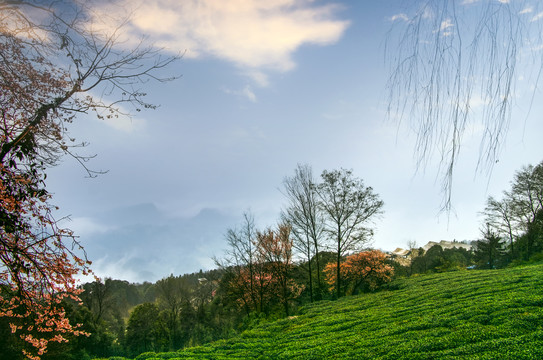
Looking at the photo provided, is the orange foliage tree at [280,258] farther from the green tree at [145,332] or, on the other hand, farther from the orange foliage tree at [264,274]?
the green tree at [145,332]

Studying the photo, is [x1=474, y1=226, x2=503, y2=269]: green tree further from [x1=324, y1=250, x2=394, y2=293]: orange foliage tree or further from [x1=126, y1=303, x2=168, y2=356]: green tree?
[x1=126, y1=303, x2=168, y2=356]: green tree

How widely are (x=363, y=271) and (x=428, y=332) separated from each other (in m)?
17.6

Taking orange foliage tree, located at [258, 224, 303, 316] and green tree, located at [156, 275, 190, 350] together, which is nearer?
orange foliage tree, located at [258, 224, 303, 316]

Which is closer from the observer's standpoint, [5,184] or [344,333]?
[5,184]

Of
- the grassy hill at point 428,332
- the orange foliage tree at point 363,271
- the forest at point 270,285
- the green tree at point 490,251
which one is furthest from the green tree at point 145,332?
the green tree at point 490,251

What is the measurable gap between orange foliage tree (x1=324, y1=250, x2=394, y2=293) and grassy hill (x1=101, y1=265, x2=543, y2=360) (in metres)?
9.82

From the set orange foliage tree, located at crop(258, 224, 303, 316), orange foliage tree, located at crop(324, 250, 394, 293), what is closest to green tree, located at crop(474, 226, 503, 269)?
orange foliage tree, located at crop(324, 250, 394, 293)

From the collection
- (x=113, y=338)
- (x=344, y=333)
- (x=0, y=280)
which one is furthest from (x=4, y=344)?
(x=344, y=333)

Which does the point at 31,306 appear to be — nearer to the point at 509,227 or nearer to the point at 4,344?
the point at 4,344

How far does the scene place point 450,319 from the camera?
8344mm

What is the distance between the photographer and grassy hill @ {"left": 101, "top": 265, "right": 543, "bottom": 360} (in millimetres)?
6027

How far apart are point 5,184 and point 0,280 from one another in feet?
5.97

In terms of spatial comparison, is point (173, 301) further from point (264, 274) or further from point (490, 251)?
point (490, 251)

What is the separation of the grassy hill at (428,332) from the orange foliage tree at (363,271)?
9815 mm
